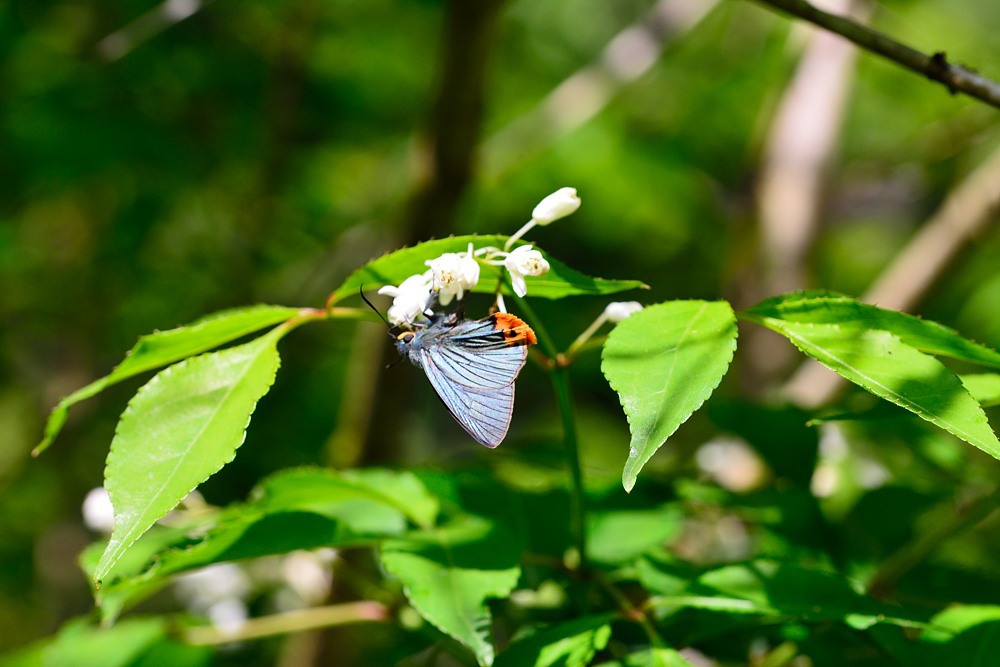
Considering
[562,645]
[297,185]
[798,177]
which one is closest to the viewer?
[562,645]

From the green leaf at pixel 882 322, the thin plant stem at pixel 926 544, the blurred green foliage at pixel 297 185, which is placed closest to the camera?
the green leaf at pixel 882 322

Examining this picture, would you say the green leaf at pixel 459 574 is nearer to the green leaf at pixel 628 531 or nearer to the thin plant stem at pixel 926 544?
the green leaf at pixel 628 531

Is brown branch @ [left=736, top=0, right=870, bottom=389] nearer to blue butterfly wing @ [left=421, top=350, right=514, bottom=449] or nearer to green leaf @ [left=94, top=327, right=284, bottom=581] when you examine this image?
blue butterfly wing @ [left=421, top=350, right=514, bottom=449]

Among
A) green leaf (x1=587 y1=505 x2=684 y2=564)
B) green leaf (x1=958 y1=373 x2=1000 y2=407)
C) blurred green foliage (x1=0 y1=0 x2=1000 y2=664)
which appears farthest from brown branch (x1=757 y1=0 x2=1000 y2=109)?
blurred green foliage (x1=0 y1=0 x2=1000 y2=664)

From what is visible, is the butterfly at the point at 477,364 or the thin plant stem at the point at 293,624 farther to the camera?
the thin plant stem at the point at 293,624

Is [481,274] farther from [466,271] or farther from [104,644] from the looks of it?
[104,644]

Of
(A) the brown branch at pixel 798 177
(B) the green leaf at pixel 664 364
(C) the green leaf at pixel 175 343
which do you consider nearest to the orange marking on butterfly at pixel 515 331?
(B) the green leaf at pixel 664 364

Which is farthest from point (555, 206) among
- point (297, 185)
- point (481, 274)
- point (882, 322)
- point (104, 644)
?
point (297, 185)
